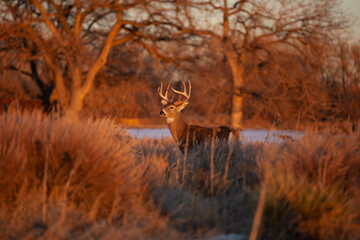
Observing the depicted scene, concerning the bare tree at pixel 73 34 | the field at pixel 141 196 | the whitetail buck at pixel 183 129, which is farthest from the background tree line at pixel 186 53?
the field at pixel 141 196

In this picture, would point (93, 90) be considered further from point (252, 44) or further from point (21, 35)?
point (252, 44)

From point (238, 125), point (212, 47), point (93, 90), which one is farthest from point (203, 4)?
point (93, 90)

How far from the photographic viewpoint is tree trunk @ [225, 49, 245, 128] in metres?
17.9

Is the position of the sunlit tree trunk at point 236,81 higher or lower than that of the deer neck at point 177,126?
higher

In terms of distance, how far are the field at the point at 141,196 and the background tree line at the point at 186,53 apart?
11057mm

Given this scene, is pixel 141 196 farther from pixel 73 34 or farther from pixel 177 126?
pixel 73 34

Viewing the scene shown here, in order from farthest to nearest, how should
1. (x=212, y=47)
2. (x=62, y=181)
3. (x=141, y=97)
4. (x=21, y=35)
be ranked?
(x=141, y=97), (x=212, y=47), (x=21, y=35), (x=62, y=181)

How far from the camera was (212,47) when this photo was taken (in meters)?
17.6

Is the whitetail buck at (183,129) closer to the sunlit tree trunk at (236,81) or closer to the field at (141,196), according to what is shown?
the field at (141,196)

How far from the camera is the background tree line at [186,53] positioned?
16.5 m

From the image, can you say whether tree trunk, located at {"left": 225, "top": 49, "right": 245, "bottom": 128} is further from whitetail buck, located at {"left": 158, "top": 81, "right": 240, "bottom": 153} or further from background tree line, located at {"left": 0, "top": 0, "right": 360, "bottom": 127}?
whitetail buck, located at {"left": 158, "top": 81, "right": 240, "bottom": 153}

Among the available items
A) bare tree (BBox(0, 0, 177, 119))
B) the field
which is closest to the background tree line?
bare tree (BBox(0, 0, 177, 119))

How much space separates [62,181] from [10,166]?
0.61 metres

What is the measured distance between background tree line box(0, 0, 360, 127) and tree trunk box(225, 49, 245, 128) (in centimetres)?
5
